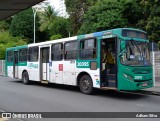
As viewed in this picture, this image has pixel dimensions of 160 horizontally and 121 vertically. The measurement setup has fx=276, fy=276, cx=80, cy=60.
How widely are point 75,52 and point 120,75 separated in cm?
344

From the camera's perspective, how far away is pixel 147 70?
12.3 m

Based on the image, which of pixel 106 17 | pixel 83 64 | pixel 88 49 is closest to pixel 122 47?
pixel 88 49

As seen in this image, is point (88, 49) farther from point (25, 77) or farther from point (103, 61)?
point (25, 77)

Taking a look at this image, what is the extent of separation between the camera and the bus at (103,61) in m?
11.5

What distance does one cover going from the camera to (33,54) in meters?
18.2

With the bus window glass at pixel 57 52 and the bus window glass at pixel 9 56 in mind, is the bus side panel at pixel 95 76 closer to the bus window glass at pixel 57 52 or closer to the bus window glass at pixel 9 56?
the bus window glass at pixel 57 52

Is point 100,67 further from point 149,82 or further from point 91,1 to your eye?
point 91,1

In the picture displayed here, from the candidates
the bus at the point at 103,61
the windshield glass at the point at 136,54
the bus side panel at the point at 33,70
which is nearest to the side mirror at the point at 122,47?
the bus at the point at 103,61

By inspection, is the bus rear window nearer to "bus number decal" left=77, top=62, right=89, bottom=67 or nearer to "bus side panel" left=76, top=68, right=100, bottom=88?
"bus side panel" left=76, top=68, right=100, bottom=88

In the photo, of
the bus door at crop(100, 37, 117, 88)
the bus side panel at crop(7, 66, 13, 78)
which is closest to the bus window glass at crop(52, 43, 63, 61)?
the bus door at crop(100, 37, 117, 88)

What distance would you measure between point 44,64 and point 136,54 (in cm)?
689

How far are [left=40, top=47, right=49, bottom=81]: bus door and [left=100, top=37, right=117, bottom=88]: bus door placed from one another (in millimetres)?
5023

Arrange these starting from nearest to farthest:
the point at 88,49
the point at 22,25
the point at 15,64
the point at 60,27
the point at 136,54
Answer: the point at 136,54
the point at 88,49
the point at 15,64
the point at 60,27
the point at 22,25

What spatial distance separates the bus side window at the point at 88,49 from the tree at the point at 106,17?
41.6ft
